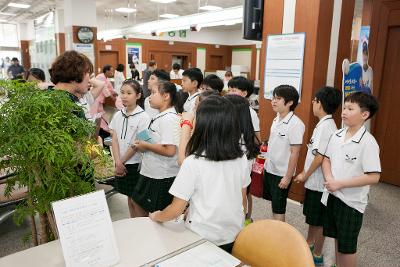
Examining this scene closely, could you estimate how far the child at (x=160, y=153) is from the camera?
221 cm

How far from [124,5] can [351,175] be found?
9126 mm

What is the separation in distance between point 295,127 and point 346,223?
77 centimetres

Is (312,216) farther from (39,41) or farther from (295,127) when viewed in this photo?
(39,41)

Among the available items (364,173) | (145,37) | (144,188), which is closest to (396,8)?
(364,173)

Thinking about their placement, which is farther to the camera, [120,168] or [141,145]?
[120,168]

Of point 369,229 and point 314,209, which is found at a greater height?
point 314,209

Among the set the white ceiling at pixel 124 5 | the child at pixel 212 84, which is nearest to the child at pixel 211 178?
the child at pixel 212 84

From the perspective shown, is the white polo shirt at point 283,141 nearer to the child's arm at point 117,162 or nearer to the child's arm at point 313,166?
the child's arm at point 313,166

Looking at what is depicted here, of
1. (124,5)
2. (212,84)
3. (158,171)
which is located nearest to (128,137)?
(158,171)

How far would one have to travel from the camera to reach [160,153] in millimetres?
2213

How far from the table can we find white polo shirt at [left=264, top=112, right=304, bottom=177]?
1259 millimetres

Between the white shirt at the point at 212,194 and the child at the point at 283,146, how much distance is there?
1031mm

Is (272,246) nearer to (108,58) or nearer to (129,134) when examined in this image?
(129,134)

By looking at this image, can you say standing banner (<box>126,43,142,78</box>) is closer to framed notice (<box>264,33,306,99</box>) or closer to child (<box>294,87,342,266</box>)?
framed notice (<box>264,33,306,99</box>)
